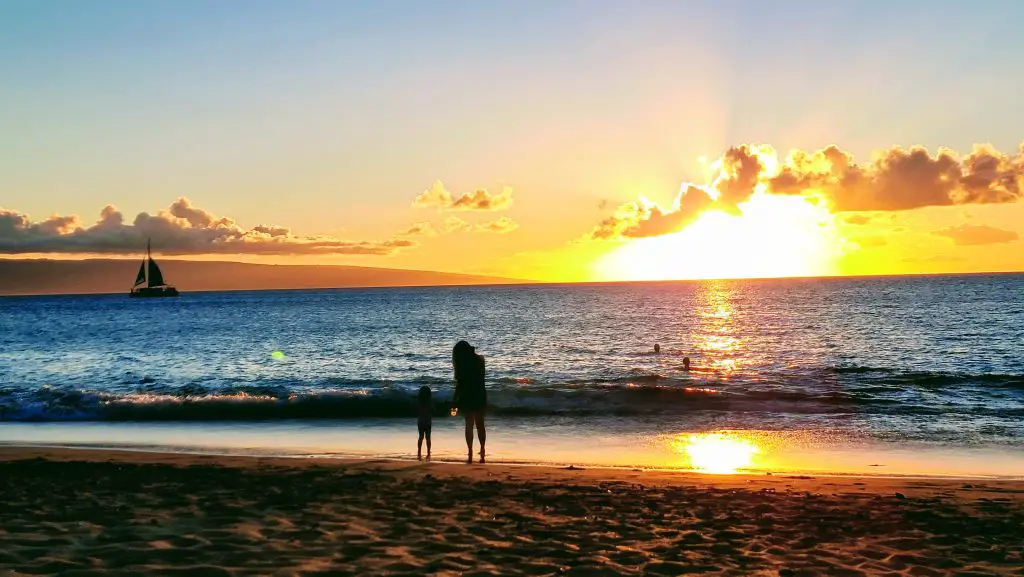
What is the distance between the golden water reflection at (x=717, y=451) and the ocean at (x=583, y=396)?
0.29ft

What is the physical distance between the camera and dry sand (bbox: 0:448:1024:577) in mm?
7891

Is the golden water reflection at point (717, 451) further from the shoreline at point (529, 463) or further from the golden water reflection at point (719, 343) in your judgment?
the golden water reflection at point (719, 343)

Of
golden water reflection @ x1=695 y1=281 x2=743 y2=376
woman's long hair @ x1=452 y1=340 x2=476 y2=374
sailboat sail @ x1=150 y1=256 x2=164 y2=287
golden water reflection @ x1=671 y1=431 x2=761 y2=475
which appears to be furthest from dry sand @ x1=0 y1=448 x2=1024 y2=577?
sailboat sail @ x1=150 y1=256 x2=164 y2=287

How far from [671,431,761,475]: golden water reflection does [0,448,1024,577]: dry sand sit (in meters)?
1.81

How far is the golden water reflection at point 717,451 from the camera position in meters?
15.6

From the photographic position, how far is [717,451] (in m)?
17.7

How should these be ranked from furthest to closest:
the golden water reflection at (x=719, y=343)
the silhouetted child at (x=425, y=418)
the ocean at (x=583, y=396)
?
the golden water reflection at (x=719, y=343) < the ocean at (x=583, y=396) < the silhouetted child at (x=425, y=418)

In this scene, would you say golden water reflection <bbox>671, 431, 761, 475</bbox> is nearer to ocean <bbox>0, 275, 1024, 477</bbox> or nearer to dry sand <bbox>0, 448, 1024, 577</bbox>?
ocean <bbox>0, 275, 1024, 477</bbox>

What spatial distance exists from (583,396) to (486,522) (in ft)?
62.7

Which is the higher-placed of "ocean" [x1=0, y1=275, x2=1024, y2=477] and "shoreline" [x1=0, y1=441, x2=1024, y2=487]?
"shoreline" [x1=0, y1=441, x2=1024, y2=487]

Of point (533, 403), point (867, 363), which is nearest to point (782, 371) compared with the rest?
point (867, 363)

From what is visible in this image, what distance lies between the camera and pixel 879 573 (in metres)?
7.80

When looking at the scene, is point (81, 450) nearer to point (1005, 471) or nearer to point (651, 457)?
point (651, 457)

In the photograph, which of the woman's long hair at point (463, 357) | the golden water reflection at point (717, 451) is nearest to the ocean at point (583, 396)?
the golden water reflection at point (717, 451)
